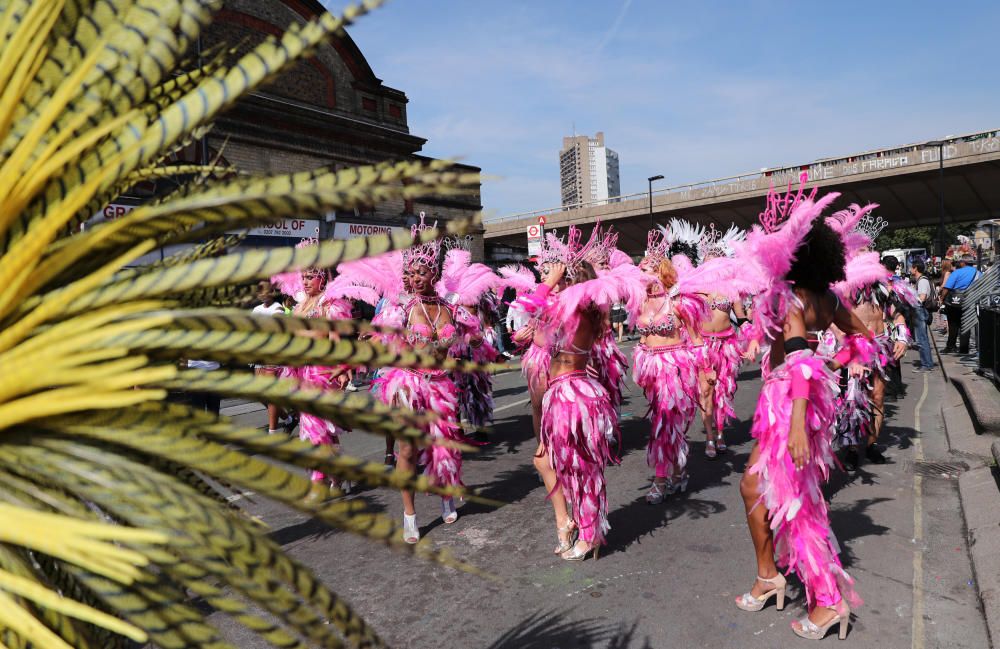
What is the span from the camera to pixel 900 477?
5871 millimetres

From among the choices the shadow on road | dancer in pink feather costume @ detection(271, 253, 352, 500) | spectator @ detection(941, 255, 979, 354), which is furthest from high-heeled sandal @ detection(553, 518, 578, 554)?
spectator @ detection(941, 255, 979, 354)

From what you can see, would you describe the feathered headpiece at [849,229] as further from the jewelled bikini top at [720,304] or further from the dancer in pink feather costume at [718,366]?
the jewelled bikini top at [720,304]

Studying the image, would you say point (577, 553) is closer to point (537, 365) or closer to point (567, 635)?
point (567, 635)

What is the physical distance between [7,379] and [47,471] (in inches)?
4.3

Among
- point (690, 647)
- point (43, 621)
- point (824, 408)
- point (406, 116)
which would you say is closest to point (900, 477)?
point (824, 408)

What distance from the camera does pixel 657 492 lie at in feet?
17.7

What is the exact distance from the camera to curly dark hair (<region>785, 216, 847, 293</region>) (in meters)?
3.46

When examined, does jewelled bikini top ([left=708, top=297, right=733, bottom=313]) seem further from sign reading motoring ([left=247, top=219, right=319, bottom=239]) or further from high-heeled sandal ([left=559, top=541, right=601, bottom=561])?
sign reading motoring ([left=247, top=219, right=319, bottom=239])

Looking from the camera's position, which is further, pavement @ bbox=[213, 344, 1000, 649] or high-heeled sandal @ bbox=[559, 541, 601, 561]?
high-heeled sandal @ bbox=[559, 541, 601, 561]

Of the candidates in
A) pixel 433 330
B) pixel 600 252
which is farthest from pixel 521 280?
pixel 433 330

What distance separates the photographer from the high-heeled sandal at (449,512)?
508 cm

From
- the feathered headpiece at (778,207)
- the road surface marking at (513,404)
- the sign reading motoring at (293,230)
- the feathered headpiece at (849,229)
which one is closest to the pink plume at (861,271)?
the feathered headpiece at (849,229)

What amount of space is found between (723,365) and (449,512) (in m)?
3.71

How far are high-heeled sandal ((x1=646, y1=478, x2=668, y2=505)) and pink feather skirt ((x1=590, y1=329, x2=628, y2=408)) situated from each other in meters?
0.74
